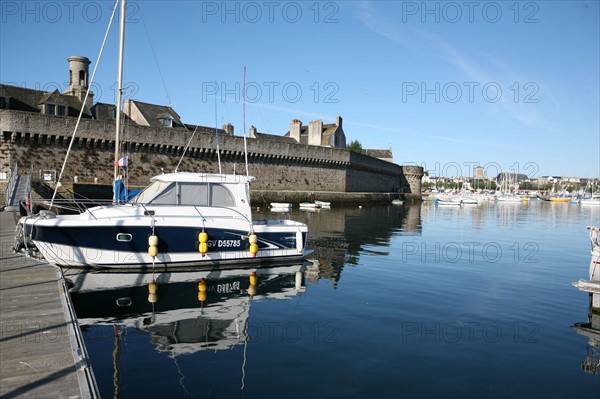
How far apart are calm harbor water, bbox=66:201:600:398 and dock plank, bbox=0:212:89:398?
2.10 feet

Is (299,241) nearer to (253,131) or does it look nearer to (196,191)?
(196,191)

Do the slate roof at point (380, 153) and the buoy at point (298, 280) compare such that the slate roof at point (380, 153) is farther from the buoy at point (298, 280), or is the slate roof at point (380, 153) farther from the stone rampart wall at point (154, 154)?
the buoy at point (298, 280)

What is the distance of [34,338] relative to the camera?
546 cm

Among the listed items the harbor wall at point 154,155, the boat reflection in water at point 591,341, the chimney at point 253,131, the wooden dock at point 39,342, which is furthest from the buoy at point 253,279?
the chimney at point 253,131

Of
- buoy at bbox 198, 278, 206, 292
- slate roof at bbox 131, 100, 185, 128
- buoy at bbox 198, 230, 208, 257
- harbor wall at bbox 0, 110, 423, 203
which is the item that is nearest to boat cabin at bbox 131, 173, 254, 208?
buoy at bbox 198, 230, 208, 257

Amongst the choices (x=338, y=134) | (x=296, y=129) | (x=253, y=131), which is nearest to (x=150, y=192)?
(x=253, y=131)

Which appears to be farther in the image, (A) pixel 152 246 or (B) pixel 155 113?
(B) pixel 155 113

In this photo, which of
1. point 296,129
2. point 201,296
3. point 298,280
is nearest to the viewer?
point 201,296

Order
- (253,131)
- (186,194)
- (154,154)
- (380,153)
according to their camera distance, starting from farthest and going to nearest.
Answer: (380,153) → (253,131) → (154,154) → (186,194)

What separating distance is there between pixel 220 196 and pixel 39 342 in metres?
7.04

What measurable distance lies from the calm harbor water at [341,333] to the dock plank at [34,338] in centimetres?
64

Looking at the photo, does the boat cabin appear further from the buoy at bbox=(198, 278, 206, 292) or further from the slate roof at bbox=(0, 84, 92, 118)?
the slate roof at bbox=(0, 84, 92, 118)

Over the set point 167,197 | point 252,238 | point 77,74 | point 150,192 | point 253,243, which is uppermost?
point 77,74

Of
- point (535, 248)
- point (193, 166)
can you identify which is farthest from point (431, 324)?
point (193, 166)
